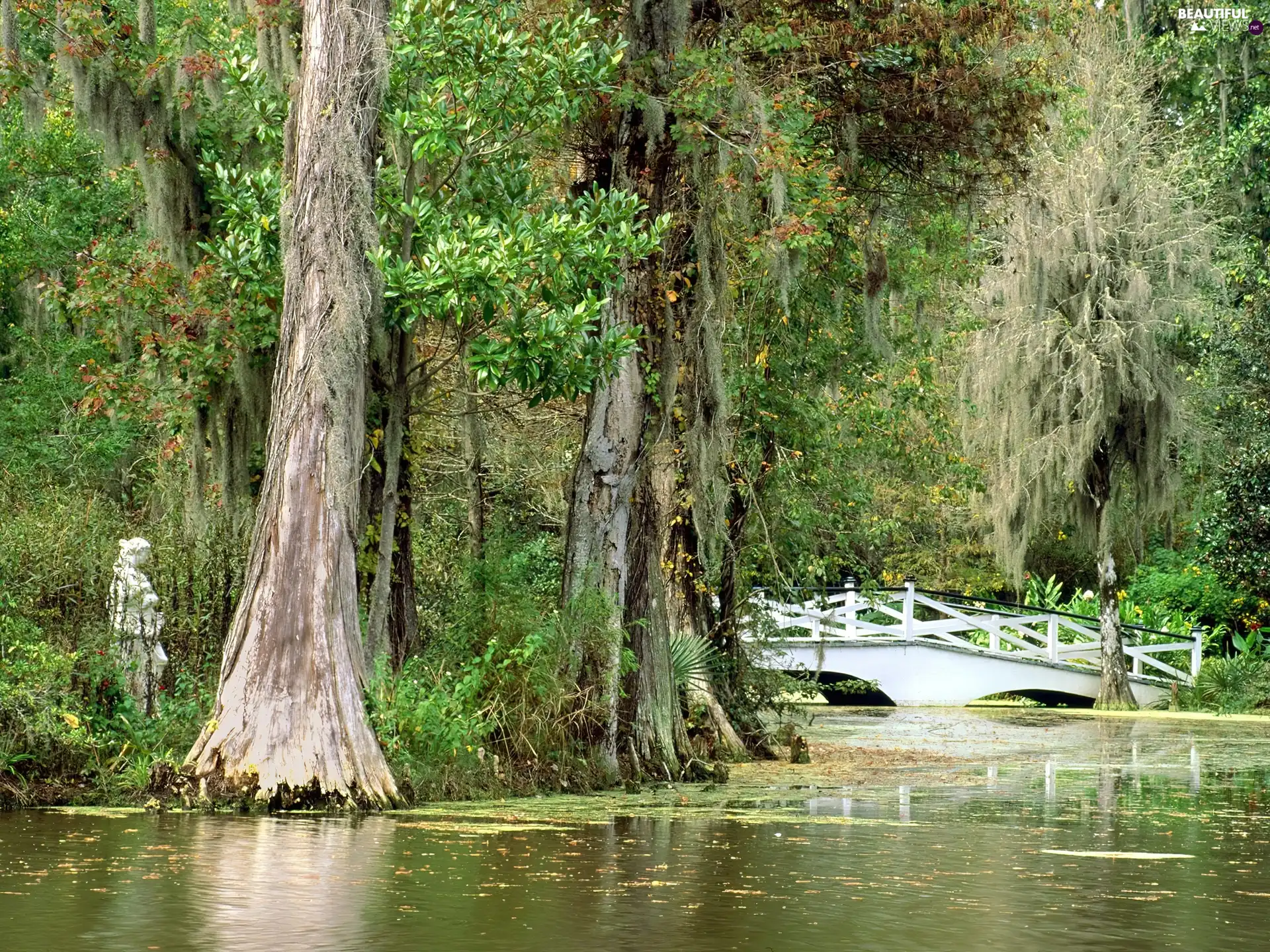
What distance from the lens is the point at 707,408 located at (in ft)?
55.0

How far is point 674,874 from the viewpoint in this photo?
9781 millimetres

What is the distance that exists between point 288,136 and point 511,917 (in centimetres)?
815

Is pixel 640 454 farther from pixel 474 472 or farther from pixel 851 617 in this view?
pixel 851 617

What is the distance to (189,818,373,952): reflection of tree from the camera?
760 cm

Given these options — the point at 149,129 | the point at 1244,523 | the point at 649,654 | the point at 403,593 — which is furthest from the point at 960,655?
the point at 149,129

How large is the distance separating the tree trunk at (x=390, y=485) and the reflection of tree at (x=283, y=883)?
9.55 feet

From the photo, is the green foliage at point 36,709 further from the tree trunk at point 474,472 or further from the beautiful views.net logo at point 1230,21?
the beautiful views.net logo at point 1230,21

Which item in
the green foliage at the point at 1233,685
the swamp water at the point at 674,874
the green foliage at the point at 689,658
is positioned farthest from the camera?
the green foliage at the point at 1233,685

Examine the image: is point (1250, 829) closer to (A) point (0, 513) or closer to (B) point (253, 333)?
(B) point (253, 333)

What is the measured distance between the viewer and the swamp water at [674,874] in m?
7.78

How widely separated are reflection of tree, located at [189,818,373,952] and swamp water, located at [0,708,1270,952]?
0.02 metres

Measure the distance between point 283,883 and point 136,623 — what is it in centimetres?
559

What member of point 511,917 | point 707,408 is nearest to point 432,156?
point 707,408

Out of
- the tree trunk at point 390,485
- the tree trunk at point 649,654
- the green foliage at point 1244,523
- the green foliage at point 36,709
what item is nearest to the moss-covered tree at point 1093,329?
the green foliage at point 1244,523
